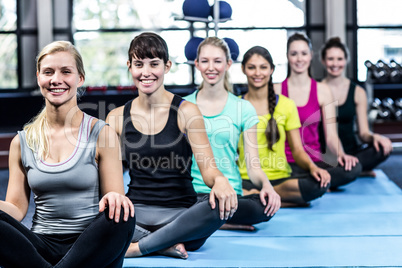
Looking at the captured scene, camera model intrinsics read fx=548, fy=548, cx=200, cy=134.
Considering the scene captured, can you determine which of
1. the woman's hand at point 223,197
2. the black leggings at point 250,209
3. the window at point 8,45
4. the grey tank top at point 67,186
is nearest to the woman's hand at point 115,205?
the grey tank top at point 67,186

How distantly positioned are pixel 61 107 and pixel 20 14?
5930 mm

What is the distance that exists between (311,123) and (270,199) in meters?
1.13

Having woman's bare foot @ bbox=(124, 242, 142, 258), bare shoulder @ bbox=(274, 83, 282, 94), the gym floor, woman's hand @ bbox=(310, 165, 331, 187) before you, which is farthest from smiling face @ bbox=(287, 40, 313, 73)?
woman's bare foot @ bbox=(124, 242, 142, 258)

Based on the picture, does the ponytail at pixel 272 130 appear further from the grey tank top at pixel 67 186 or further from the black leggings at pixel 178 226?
the grey tank top at pixel 67 186

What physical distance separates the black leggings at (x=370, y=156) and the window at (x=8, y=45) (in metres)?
5.07

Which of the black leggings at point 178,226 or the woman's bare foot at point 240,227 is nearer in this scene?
the black leggings at point 178,226

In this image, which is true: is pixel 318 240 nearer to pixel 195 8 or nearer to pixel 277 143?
pixel 277 143

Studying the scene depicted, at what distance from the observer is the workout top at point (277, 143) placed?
308 centimetres

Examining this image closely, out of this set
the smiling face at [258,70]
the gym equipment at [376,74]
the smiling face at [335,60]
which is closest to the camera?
the smiling face at [258,70]

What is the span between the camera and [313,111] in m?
3.47

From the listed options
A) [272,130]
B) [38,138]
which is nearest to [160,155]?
[38,138]

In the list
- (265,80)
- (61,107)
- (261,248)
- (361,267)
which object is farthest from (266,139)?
(61,107)

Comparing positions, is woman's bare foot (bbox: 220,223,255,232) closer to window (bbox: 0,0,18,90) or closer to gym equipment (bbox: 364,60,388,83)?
gym equipment (bbox: 364,60,388,83)

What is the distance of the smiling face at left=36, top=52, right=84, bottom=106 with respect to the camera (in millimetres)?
1795
